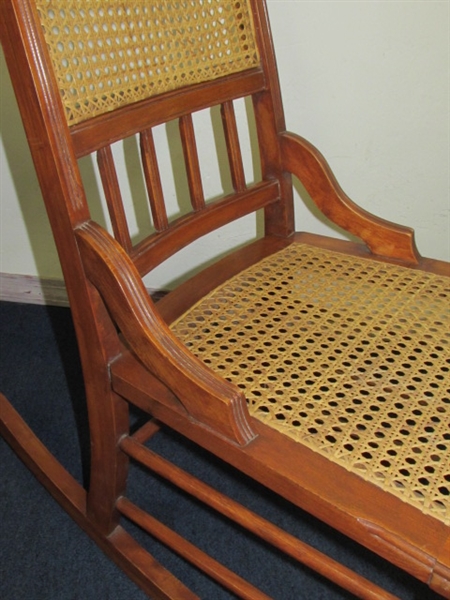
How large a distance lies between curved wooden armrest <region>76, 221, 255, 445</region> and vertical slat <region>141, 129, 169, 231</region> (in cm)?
15

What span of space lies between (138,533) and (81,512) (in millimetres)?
100

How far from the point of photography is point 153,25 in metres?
0.76

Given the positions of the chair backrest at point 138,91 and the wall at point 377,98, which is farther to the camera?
the wall at point 377,98

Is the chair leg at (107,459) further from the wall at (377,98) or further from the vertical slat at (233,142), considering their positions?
the wall at (377,98)

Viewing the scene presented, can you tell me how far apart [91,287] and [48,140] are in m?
0.16

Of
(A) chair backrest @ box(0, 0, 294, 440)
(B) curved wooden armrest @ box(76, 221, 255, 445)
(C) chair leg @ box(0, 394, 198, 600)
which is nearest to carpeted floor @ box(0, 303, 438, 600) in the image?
(C) chair leg @ box(0, 394, 198, 600)

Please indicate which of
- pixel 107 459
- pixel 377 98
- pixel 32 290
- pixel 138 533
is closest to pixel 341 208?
pixel 377 98

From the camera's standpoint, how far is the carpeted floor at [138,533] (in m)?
0.96

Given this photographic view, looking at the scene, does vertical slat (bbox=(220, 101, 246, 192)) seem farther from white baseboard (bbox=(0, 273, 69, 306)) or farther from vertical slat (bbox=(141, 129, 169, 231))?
white baseboard (bbox=(0, 273, 69, 306))

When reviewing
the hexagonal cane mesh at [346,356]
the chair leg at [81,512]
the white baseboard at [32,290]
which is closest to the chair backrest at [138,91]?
the hexagonal cane mesh at [346,356]

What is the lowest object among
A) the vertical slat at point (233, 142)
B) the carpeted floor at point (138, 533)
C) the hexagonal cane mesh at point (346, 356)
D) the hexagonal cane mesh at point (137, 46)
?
the carpeted floor at point (138, 533)

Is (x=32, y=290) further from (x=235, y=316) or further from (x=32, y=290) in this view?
(x=235, y=316)

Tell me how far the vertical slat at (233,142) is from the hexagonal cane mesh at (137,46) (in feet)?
0.16

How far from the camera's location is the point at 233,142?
88cm
